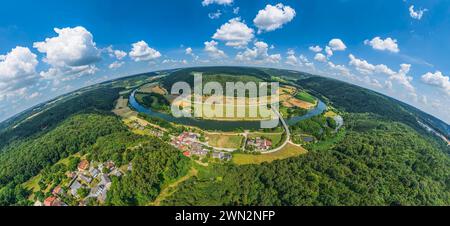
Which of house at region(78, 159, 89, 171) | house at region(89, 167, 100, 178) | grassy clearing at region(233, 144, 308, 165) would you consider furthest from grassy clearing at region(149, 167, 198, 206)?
house at region(78, 159, 89, 171)

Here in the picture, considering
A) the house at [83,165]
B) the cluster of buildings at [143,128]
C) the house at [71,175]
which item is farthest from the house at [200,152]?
the house at [71,175]

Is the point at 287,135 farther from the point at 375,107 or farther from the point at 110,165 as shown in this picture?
the point at 375,107

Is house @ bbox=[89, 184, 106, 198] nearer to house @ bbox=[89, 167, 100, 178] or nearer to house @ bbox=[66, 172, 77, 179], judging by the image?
house @ bbox=[89, 167, 100, 178]

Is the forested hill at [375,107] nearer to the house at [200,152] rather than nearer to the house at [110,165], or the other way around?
the house at [200,152]
